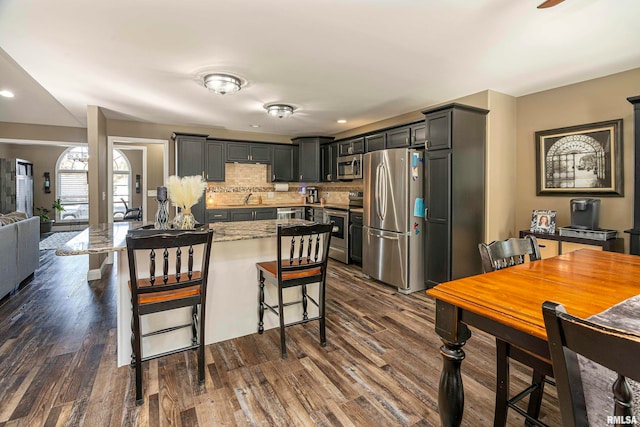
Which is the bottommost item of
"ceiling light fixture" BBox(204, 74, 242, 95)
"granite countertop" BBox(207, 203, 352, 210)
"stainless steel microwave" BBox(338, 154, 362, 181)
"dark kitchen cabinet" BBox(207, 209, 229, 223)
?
"dark kitchen cabinet" BBox(207, 209, 229, 223)

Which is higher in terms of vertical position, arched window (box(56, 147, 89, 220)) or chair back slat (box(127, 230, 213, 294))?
arched window (box(56, 147, 89, 220))

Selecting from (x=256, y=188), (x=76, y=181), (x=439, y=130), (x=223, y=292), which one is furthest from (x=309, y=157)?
(x=76, y=181)

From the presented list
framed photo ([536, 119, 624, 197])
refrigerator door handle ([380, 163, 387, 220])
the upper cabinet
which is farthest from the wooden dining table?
the upper cabinet

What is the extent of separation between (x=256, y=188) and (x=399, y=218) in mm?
3617

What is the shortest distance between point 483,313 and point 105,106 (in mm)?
5184

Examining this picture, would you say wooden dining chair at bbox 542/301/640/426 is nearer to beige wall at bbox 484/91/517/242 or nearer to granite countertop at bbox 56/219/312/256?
granite countertop at bbox 56/219/312/256

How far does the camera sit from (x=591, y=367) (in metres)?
0.77

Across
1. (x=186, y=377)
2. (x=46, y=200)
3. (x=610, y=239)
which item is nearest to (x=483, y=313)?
(x=186, y=377)

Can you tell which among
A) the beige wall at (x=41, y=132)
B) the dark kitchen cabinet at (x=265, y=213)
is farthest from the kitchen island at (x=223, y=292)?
the beige wall at (x=41, y=132)

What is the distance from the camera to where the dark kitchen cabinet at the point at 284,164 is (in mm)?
6371

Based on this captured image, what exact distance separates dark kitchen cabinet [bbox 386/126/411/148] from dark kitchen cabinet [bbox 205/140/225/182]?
120 inches

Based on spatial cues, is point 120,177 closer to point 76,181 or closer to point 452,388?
point 76,181

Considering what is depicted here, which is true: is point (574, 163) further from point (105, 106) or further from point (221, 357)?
point (105, 106)

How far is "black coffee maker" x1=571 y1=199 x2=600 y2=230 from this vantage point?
3.12 metres
